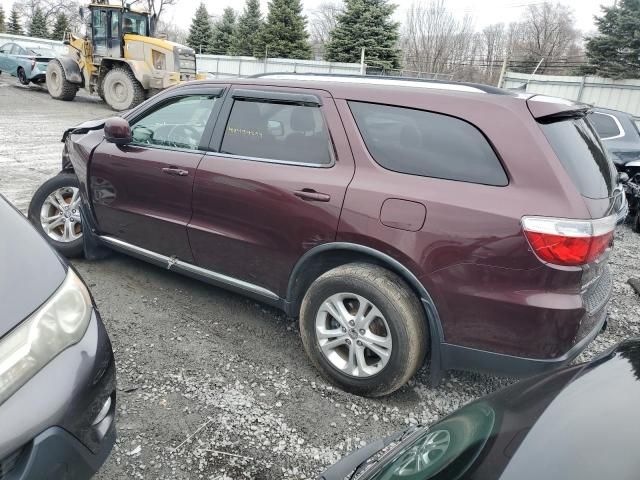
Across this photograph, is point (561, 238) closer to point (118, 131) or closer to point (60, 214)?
point (118, 131)

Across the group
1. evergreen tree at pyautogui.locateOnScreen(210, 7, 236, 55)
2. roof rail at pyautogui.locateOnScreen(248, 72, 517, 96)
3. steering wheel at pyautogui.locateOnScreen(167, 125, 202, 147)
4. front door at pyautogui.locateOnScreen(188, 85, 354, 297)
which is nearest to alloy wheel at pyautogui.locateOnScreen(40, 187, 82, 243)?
steering wheel at pyautogui.locateOnScreen(167, 125, 202, 147)

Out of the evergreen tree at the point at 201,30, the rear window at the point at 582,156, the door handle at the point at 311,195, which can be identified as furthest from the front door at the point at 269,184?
the evergreen tree at the point at 201,30

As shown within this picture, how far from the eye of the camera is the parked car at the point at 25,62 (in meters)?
19.7

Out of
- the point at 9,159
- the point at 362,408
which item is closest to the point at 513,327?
the point at 362,408

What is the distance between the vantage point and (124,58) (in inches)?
629

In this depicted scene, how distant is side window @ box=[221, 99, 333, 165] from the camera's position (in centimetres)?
295

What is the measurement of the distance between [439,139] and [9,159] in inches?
321

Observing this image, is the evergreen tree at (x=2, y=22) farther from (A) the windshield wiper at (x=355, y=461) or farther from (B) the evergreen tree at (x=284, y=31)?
(A) the windshield wiper at (x=355, y=461)

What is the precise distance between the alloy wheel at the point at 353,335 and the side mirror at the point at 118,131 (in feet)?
6.70

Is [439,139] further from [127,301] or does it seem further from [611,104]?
[611,104]

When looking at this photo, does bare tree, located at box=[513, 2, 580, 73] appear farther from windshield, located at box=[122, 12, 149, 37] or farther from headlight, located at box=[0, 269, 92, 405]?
headlight, located at box=[0, 269, 92, 405]

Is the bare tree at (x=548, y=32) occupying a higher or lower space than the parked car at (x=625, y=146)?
higher

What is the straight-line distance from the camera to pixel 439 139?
2596 mm

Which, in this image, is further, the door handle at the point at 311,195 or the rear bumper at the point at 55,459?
the door handle at the point at 311,195
